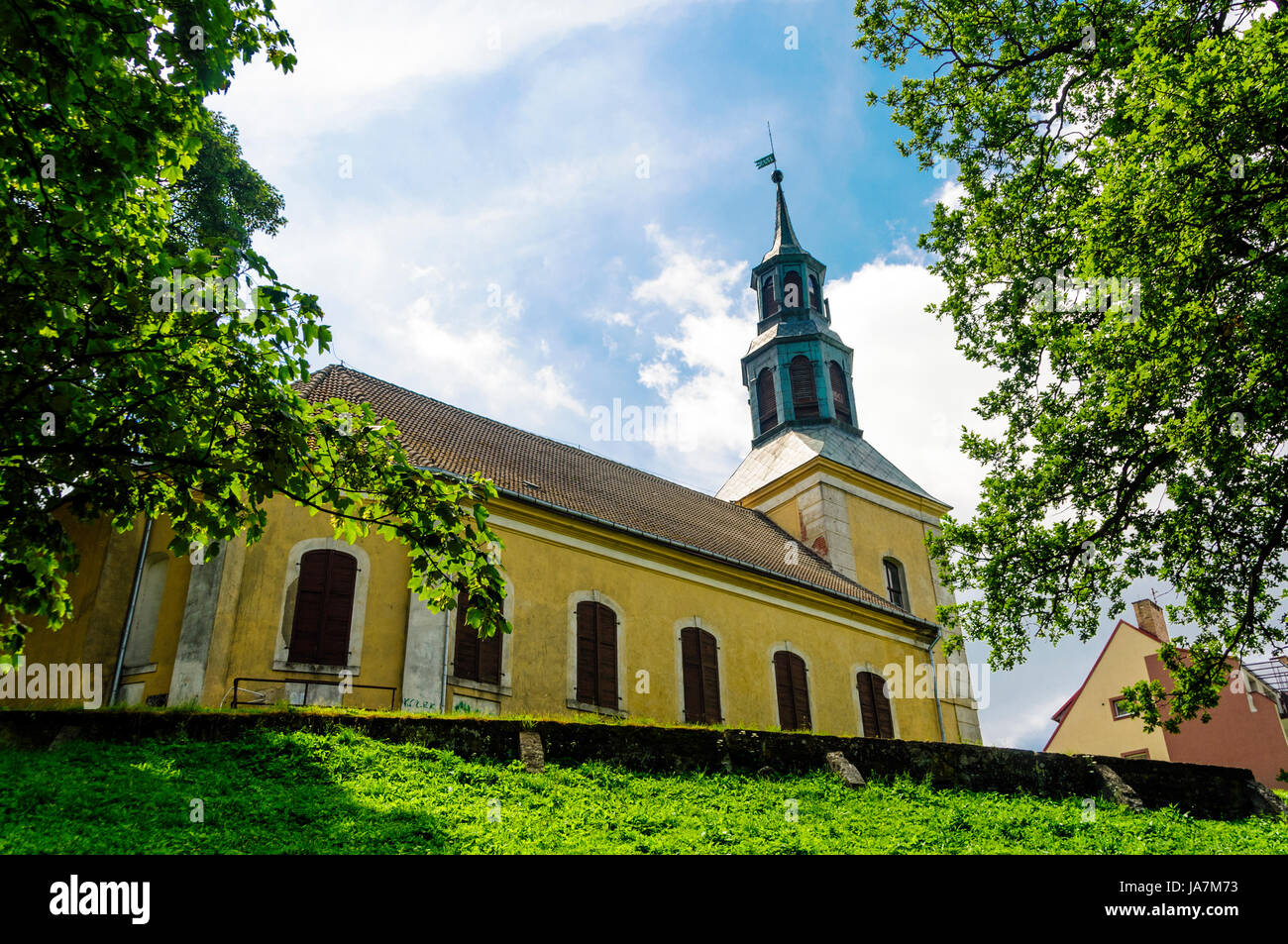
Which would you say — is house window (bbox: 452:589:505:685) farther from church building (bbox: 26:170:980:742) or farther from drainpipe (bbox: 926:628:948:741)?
drainpipe (bbox: 926:628:948:741)

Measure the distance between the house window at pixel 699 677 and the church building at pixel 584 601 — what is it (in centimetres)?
4

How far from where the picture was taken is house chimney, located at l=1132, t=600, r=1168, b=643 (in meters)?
32.2

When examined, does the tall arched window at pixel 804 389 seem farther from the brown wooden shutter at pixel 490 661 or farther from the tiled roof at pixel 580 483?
the brown wooden shutter at pixel 490 661

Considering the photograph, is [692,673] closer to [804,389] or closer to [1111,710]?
[804,389]

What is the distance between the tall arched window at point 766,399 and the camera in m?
29.2

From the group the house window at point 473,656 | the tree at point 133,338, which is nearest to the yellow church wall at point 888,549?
the house window at point 473,656

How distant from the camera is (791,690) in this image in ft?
60.6

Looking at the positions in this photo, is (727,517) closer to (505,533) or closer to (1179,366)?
(505,533)

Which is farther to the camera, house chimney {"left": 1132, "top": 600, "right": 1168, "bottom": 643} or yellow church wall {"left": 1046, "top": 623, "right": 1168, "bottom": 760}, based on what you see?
house chimney {"left": 1132, "top": 600, "right": 1168, "bottom": 643}

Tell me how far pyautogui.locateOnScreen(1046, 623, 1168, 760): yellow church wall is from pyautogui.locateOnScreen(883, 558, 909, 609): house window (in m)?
11.3

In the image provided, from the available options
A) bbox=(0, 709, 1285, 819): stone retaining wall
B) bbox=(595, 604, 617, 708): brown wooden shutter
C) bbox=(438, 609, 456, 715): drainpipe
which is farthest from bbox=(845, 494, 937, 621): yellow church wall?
bbox=(438, 609, 456, 715): drainpipe

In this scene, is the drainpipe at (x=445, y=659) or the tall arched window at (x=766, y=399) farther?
the tall arched window at (x=766, y=399)
